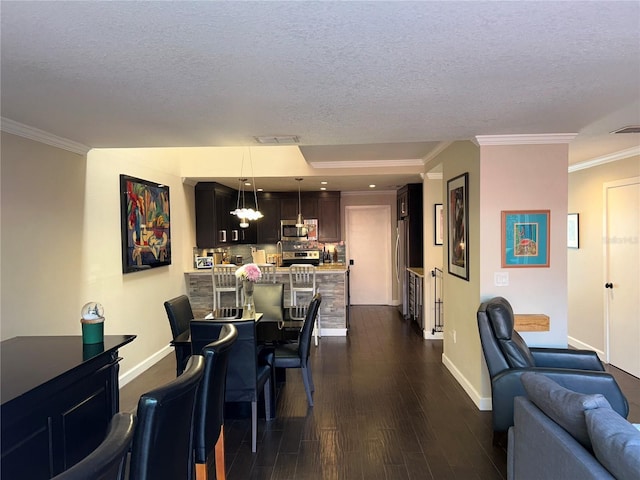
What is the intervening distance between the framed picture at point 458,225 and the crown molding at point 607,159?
6.23 feet

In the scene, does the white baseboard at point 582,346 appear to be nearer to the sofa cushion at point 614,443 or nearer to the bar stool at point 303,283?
the bar stool at point 303,283

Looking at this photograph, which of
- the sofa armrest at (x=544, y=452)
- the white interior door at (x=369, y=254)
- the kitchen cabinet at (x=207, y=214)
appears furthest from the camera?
the white interior door at (x=369, y=254)

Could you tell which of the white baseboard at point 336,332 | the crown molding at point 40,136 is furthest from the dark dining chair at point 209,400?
the white baseboard at point 336,332

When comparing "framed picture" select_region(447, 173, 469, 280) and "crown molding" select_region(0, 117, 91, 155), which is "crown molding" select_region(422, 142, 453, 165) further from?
"crown molding" select_region(0, 117, 91, 155)

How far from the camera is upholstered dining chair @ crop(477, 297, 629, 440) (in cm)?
249

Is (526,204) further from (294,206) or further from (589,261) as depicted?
(294,206)

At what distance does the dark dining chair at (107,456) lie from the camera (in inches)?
33.6

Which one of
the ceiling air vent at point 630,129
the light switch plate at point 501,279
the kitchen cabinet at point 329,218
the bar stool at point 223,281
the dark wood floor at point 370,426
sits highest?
the ceiling air vent at point 630,129

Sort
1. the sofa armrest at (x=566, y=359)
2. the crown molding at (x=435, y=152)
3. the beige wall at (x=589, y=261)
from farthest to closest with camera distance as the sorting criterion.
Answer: the beige wall at (x=589, y=261) → the crown molding at (x=435, y=152) → the sofa armrest at (x=566, y=359)

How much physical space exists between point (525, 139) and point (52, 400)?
3673 millimetres

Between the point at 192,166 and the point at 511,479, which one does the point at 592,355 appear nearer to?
the point at 511,479

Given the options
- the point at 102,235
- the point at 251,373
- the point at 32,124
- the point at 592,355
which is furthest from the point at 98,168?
the point at 592,355

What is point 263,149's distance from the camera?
19.0ft

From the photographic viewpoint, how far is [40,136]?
2.94 meters
